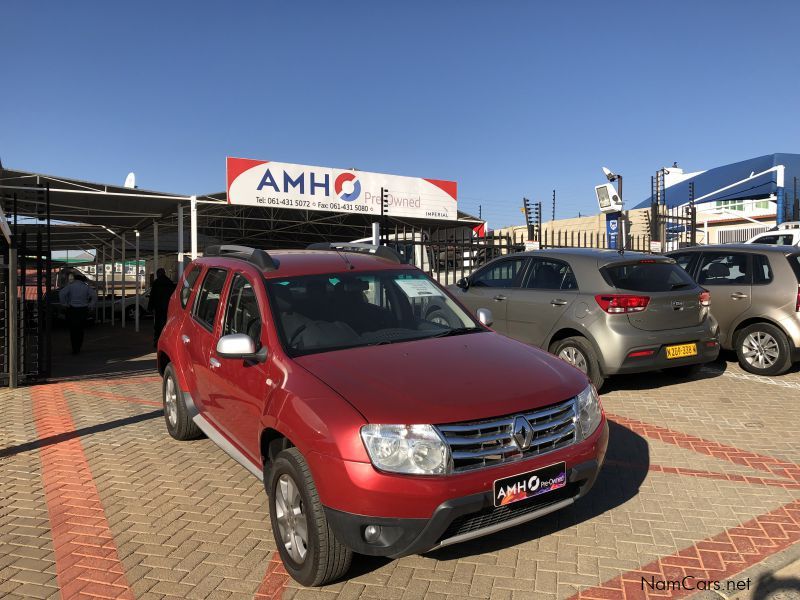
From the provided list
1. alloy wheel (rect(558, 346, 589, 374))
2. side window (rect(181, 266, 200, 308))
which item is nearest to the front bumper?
side window (rect(181, 266, 200, 308))

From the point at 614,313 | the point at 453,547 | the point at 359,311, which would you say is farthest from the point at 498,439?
the point at 614,313

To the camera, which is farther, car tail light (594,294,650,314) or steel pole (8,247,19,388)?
steel pole (8,247,19,388)

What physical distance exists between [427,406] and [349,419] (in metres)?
0.37

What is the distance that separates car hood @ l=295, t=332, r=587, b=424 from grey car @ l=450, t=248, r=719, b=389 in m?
2.89

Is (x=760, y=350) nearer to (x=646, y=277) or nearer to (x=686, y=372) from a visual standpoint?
(x=686, y=372)

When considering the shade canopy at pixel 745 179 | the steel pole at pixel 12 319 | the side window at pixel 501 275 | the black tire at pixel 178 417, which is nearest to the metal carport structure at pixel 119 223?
the steel pole at pixel 12 319

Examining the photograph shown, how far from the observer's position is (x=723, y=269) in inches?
322

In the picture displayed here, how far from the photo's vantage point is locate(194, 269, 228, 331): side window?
15.1ft

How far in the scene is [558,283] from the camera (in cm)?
710

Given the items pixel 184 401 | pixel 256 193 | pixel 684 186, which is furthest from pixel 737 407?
pixel 684 186

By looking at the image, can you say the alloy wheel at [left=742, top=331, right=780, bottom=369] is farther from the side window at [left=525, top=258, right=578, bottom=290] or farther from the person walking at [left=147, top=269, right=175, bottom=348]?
the person walking at [left=147, top=269, right=175, bottom=348]
